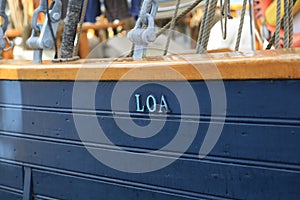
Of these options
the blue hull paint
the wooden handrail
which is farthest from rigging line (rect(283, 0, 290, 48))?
the blue hull paint

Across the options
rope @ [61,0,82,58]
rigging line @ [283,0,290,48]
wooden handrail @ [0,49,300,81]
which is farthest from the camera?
rope @ [61,0,82,58]

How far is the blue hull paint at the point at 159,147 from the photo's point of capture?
882 millimetres

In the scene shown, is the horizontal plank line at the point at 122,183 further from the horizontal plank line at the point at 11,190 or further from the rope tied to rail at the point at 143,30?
the rope tied to rail at the point at 143,30

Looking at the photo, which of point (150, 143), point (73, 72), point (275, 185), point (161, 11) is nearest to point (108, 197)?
point (150, 143)

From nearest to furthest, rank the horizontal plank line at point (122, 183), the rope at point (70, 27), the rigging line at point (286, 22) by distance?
the horizontal plank line at point (122, 183), the rigging line at point (286, 22), the rope at point (70, 27)

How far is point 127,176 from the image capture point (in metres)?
1.12

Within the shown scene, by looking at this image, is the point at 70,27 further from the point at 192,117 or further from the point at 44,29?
the point at 192,117

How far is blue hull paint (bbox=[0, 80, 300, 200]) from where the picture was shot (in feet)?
2.89

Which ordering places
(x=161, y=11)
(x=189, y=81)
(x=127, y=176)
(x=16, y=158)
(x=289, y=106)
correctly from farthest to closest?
(x=161, y=11) < (x=16, y=158) < (x=127, y=176) < (x=189, y=81) < (x=289, y=106)

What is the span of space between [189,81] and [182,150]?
6.2 inches

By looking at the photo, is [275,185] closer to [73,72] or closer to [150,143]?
[150,143]

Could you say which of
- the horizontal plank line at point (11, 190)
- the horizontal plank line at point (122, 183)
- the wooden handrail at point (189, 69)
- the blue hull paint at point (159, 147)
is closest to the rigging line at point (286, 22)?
the wooden handrail at point (189, 69)

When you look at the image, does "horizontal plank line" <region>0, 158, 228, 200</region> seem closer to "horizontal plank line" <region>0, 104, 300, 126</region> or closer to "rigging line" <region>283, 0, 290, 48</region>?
"horizontal plank line" <region>0, 104, 300, 126</region>

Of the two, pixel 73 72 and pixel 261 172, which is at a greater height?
pixel 73 72
